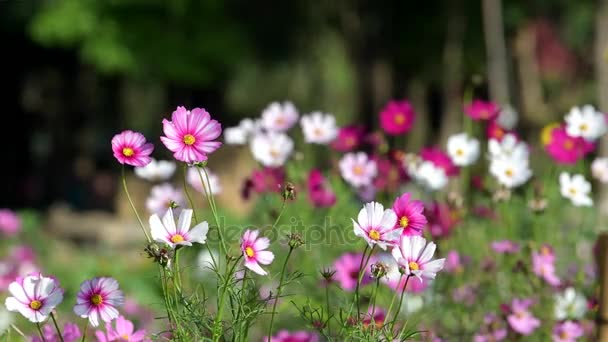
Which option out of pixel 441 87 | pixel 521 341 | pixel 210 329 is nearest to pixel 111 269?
pixel 521 341

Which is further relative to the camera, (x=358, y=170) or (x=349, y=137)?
(x=349, y=137)

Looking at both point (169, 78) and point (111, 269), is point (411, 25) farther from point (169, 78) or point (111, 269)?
point (111, 269)

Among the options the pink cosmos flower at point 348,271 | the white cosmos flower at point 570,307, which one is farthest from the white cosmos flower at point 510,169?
the pink cosmos flower at point 348,271

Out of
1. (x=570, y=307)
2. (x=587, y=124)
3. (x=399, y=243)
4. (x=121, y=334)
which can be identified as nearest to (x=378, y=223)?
(x=399, y=243)

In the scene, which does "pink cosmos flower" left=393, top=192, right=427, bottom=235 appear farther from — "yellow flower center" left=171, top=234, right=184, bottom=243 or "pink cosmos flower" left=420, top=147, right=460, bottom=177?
"pink cosmos flower" left=420, top=147, right=460, bottom=177

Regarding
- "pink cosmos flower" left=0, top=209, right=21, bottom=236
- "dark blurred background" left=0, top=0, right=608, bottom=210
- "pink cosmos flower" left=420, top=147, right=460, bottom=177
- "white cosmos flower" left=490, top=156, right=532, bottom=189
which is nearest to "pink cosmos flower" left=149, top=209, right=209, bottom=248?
"white cosmos flower" left=490, top=156, right=532, bottom=189

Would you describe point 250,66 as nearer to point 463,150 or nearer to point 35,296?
point 463,150

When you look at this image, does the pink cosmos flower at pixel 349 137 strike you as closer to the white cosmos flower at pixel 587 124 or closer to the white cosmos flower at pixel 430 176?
the white cosmos flower at pixel 430 176
